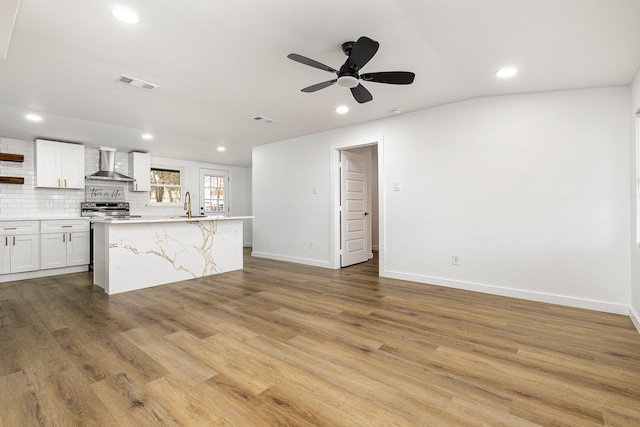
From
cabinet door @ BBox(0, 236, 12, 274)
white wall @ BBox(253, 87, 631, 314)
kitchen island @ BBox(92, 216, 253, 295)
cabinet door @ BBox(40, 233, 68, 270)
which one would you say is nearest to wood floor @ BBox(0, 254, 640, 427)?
white wall @ BBox(253, 87, 631, 314)

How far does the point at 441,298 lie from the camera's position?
364 centimetres

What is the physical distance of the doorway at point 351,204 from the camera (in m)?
5.48

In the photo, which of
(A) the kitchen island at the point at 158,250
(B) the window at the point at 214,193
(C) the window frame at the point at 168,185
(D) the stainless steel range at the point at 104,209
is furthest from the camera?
(B) the window at the point at 214,193

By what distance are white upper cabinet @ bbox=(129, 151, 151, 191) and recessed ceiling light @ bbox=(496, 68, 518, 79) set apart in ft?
22.8

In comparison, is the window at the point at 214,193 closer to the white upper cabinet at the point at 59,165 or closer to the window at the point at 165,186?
the window at the point at 165,186

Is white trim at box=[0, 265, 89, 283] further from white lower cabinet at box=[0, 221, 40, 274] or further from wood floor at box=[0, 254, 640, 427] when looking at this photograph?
wood floor at box=[0, 254, 640, 427]

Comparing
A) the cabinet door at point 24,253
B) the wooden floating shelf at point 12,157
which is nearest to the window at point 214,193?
the wooden floating shelf at point 12,157

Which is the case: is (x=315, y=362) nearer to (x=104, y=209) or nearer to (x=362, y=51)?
(x=362, y=51)

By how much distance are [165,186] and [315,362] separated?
6997mm

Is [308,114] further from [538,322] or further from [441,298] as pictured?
[538,322]

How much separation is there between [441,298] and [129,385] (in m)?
3.16

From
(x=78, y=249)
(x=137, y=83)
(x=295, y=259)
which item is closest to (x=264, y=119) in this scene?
(x=137, y=83)

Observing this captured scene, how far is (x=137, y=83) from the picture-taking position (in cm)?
335

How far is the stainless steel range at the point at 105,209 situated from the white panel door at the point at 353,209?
489 cm
